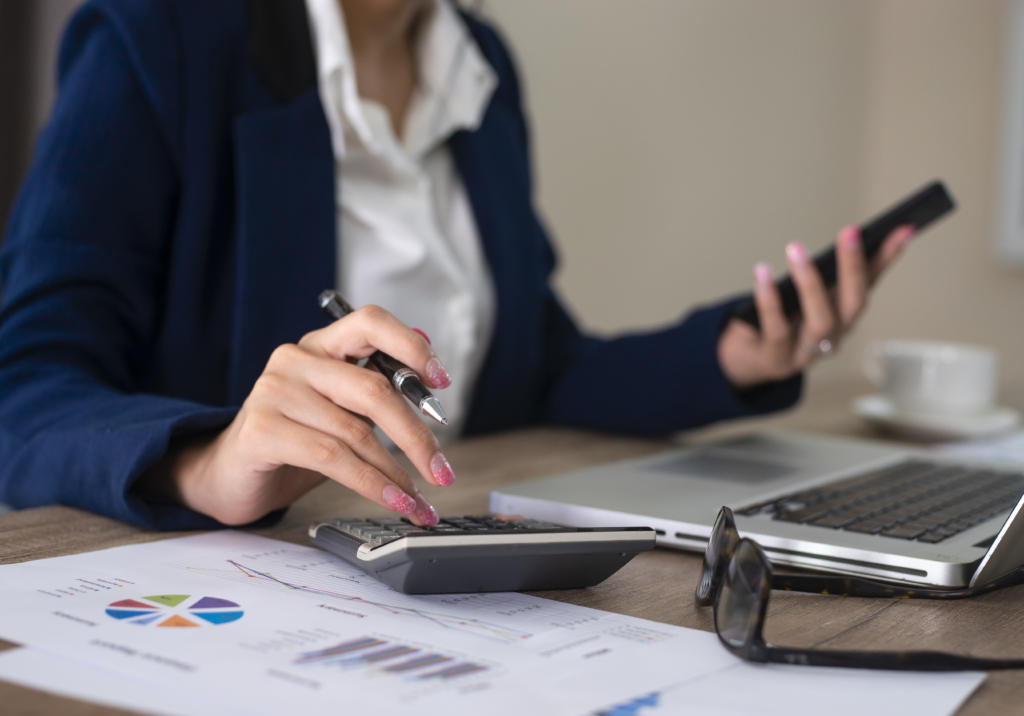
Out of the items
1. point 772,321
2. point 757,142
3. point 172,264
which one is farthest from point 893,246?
point 757,142

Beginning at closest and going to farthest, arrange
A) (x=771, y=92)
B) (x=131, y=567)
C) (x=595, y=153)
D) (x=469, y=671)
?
(x=469, y=671)
(x=131, y=567)
(x=595, y=153)
(x=771, y=92)

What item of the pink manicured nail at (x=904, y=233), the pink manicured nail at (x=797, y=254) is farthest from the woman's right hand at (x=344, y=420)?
the pink manicured nail at (x=904, y=233)

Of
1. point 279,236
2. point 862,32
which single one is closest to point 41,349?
point 279,236

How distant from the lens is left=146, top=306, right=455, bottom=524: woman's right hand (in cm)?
57

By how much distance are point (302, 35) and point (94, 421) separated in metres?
0.49

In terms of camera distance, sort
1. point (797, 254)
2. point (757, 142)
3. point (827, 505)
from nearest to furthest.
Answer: point (827, 505)
point (797, 254)
point (757, 142)

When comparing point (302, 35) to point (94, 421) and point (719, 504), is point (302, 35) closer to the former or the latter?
point (94, 421)

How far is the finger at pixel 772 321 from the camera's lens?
97 cm

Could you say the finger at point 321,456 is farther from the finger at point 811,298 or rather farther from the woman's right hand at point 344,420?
the finger at point 811,298

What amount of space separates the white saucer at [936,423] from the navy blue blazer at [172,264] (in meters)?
0.23

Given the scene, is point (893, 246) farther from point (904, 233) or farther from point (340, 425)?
point (340, 425)

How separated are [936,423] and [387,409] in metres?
0.87

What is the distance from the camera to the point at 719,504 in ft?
2.28

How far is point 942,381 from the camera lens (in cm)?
129
